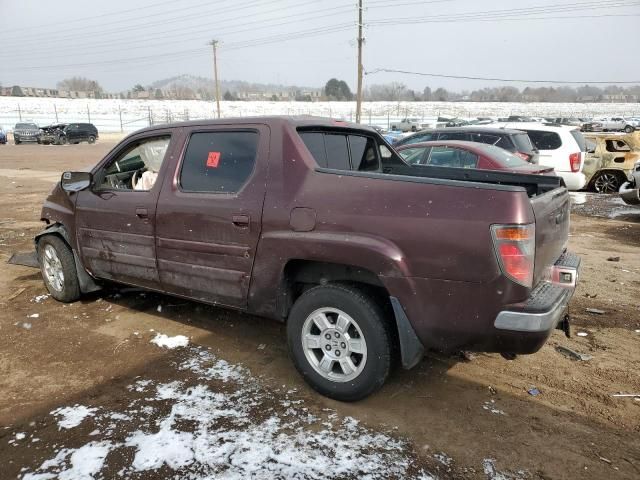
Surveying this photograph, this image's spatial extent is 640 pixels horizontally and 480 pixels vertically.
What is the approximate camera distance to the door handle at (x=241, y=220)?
338cm

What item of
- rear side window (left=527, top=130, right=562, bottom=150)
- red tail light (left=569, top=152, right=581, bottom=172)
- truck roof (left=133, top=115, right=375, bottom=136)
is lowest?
red tail light (left=569, top=152, right=581, bottom=172)

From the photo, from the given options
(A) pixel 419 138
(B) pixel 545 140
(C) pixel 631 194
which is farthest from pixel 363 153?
(B) pixel 545 140

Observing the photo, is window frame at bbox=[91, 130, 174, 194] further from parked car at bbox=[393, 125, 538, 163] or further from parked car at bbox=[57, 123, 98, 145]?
parked car at bbox=[57, 123, 98, 145]

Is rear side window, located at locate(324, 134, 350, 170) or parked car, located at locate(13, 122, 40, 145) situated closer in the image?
rear side window, located at locate(324, 134, 350, 170)

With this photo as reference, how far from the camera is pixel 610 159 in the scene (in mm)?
12484

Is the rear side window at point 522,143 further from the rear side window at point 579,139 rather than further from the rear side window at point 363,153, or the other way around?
the rear side window at point 363,153

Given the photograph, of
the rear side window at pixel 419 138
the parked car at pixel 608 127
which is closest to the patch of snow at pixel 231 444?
the rear side window at pixel 419 138

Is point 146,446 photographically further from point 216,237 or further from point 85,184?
point 85,184

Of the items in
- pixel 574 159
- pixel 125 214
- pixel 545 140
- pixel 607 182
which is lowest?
pixel 607 182

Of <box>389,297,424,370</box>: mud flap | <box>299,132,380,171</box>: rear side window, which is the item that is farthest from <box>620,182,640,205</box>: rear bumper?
<box>389,297,424,370</box>: mud flap

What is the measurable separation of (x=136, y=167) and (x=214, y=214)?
5.76ft

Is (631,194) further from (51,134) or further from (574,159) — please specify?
(51,134)

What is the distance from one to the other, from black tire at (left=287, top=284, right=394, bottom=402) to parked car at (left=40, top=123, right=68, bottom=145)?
1575 inches

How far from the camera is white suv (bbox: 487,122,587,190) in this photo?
36.5 ft
